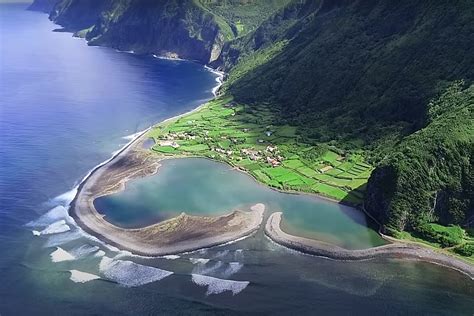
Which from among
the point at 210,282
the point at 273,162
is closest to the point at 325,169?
the point at 273,162

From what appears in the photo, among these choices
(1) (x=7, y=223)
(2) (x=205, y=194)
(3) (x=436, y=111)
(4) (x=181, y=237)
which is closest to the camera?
(4) (x=181, y=237)

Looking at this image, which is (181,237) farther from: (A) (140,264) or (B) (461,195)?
(B) (461,195)

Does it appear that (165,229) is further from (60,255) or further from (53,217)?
(53,217)

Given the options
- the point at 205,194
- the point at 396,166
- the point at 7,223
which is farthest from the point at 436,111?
the point at 7,223

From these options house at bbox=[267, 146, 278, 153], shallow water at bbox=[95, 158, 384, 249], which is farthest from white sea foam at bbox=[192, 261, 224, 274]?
house at bbox=[267, 146, 278, 153]

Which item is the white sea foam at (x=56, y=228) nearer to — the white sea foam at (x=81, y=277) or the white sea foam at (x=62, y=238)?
the white sea foam at (x=62, y=238)

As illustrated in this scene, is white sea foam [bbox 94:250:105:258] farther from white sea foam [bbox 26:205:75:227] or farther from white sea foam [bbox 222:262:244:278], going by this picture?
white sea foam [bbox 222:262:244:278]

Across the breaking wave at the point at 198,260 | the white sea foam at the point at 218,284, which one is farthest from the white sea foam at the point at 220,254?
the white sea foam at the point at 218,284
